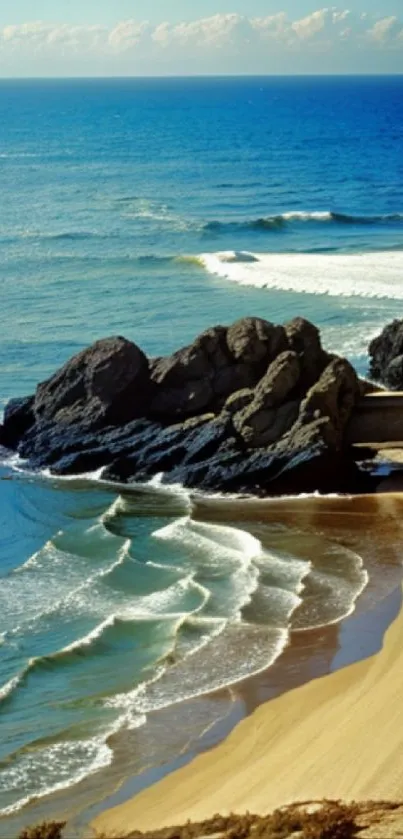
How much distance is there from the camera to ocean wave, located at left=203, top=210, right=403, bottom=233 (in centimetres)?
6593

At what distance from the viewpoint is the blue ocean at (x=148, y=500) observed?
19.1 metres

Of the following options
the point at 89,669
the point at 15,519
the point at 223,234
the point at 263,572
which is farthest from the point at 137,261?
the point at 89,669

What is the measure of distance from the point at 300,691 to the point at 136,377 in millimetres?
12695

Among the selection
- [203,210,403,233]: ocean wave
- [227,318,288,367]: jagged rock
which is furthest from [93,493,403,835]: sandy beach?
[203,210,403,233]: ocean wave

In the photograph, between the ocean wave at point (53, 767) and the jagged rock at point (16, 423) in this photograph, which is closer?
the ocean wave at point (53, 767)

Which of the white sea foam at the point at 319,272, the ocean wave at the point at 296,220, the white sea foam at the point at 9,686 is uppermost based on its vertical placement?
the ocean wave at the point at 296,220

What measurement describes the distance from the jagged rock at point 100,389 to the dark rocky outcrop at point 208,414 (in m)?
0.03

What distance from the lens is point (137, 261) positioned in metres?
56.2

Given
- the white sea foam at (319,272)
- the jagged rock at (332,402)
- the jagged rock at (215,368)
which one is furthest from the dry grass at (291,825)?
the white sea foam at (319,272)

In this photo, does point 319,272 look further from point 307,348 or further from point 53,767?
point 53,767

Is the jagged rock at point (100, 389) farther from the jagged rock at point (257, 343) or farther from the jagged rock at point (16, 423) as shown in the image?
the jagged rock at point (257, 343)

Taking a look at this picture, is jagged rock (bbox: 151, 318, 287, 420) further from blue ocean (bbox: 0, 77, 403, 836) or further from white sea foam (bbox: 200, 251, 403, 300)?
white sea foam (bbox: 200, 251, 403, 300)

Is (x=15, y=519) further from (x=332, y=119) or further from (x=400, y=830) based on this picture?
(x=332, y=119)

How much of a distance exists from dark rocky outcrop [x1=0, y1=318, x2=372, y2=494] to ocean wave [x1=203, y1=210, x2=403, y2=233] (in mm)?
33804
